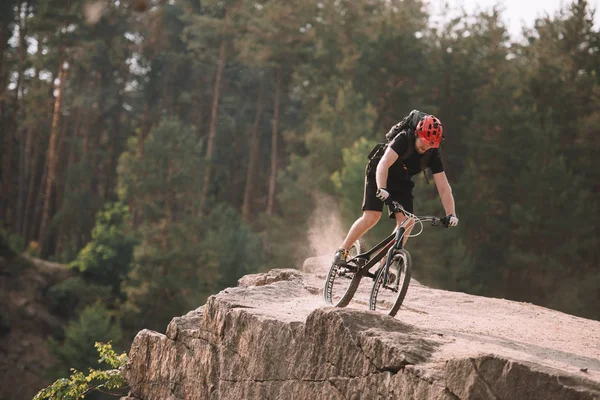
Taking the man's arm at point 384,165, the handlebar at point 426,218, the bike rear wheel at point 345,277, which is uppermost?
the man's arm at point 384,165

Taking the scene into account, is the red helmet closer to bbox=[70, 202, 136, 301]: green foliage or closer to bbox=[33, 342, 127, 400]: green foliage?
bbox=[33, 342, 127, 400]: green foliage

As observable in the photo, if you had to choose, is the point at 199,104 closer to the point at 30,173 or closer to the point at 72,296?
the point at 30,173

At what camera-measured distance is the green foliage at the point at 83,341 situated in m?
27.3

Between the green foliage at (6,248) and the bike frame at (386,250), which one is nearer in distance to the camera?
the bike frame at (386,250)

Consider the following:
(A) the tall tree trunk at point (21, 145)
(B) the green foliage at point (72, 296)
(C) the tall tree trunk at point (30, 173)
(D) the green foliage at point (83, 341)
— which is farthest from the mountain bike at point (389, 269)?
(C) the tall tree trunk at point (30, 173)

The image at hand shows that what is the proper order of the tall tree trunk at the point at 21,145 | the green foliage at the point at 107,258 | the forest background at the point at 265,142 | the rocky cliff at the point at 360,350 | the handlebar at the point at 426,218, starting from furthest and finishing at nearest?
the tall tree trunk at the point at 21,145
the green foliage at the point at 107,258
the forest background at the point at 265,142
the handlebar at the point at 426,218
the rocky cliff at the point at 360,350

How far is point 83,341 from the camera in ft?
90.1

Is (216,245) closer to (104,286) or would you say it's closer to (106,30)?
(104,286)

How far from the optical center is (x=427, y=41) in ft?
130

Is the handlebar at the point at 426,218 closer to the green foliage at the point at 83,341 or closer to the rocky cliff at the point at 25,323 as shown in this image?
the green foliage at the point at 83,341

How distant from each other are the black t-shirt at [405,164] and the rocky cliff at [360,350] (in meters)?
1.26

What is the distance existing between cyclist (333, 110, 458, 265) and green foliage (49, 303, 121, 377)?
2140 cm

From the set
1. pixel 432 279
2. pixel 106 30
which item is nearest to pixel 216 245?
pixel 432 279

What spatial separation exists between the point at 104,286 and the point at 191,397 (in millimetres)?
26458
